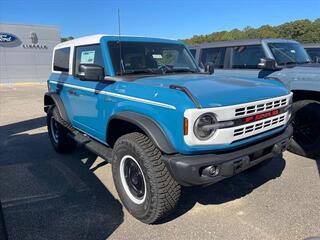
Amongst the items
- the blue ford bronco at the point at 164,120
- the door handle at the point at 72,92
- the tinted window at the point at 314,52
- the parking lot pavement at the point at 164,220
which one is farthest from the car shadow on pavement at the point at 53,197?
the tinted window at the point at 314,52

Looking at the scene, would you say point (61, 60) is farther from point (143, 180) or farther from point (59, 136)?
point (143, 180)

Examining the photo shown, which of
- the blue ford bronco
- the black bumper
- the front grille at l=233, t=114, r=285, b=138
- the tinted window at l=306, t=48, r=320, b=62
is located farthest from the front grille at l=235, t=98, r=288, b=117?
the tinted window at l=306, t=48, r=320, b=62

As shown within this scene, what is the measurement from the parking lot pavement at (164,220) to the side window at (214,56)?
2695mm

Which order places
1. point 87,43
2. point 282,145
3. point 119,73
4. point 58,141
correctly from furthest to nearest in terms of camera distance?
point 58,141
point 87,43
point 119,73
point 282,145

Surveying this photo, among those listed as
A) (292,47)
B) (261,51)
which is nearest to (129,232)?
(261,51)

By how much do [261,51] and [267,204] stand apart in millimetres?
3595

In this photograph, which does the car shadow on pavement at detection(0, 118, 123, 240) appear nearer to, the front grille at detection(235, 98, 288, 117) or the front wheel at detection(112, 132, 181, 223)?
the front wheel at detection(112, 132, 181, 223)

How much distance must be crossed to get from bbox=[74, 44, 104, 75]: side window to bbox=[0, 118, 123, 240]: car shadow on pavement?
5.32ft

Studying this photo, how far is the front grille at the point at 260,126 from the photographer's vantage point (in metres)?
3.03

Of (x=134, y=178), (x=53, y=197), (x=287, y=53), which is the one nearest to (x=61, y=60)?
(x=53, y=197)

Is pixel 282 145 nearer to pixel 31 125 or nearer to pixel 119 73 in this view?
pixel 119 73

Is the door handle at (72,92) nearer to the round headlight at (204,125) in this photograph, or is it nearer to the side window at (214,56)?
the round headlight at (204,125)

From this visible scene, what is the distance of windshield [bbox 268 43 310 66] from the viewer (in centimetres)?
611

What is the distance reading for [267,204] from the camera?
3.67m
